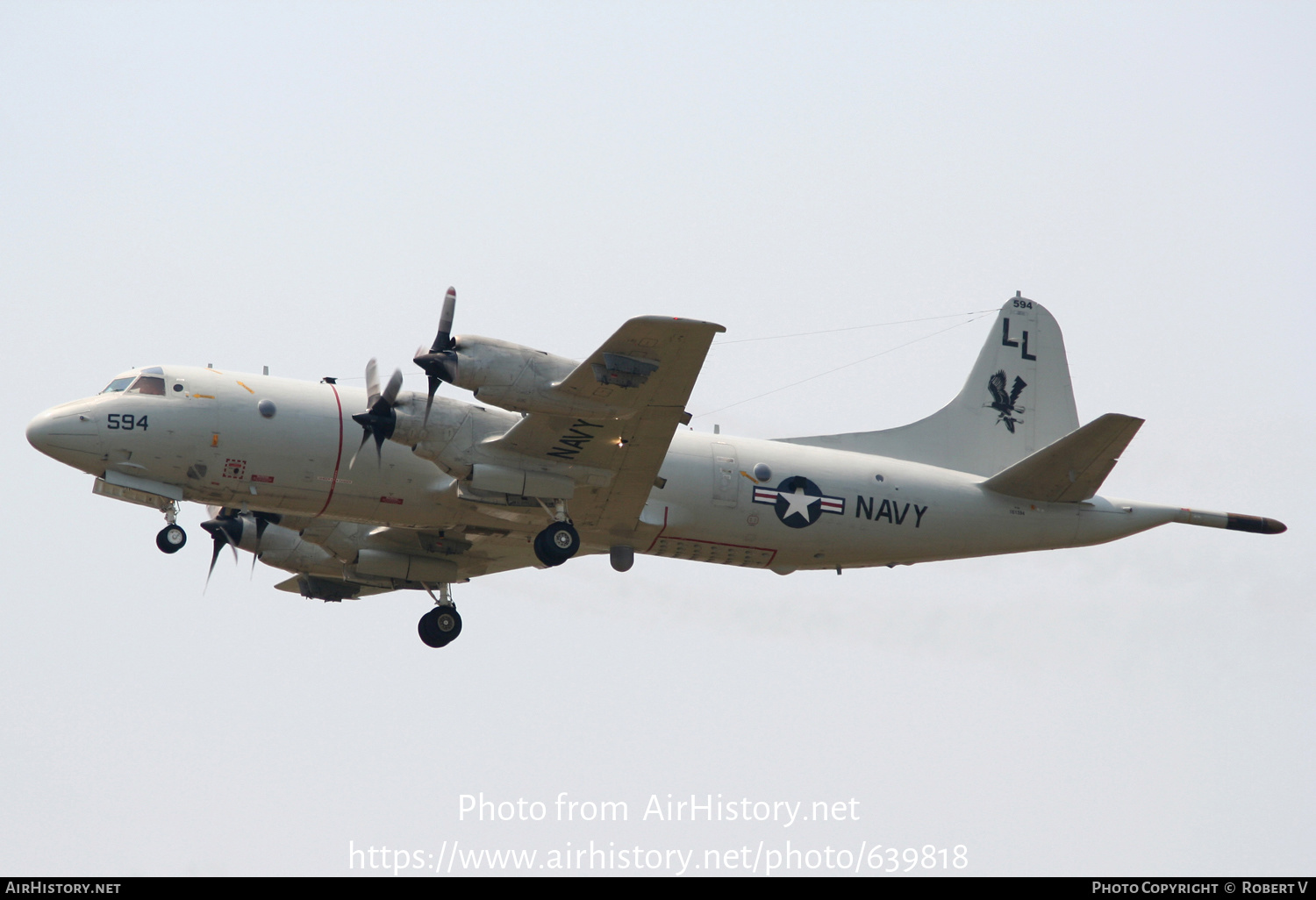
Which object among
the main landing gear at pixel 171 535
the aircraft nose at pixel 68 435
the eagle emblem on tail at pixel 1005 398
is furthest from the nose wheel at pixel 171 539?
the eagle emblem on tail at pixel 1005 398

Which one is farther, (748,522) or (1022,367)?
(1022,367)

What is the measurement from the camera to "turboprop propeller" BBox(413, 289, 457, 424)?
65.8 ft

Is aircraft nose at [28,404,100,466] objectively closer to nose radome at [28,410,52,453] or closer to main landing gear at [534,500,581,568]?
nose radome at [28,410,52,453]

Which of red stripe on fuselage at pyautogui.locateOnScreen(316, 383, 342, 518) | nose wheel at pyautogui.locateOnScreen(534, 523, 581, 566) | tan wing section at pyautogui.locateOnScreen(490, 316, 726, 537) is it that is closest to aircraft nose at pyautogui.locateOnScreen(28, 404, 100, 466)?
red stripe on fuselage at pyautogui.locateOnScreen(316, 383, 342, 518)

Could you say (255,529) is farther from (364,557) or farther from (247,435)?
(247,435)

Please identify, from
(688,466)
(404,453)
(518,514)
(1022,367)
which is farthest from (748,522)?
(1022,367)

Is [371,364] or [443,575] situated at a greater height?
[371,364]

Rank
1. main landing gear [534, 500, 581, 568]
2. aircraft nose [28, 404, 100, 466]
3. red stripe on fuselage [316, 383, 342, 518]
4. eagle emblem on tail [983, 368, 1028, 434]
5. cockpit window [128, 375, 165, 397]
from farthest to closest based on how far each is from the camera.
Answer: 1. eagle emblem on tail [983, 368, 1028, 434]
2. main landing gear [534, 500, 581, 568]
3. red stripe on fuselage [316, 383, 342, 518]
4. cockpit window [128, 375, 165, 397]
5. aircraft nose [28, 404, 100, 466]

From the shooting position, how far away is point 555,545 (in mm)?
21547

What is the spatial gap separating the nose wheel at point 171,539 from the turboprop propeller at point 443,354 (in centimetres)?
454

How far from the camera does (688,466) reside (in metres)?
22.5

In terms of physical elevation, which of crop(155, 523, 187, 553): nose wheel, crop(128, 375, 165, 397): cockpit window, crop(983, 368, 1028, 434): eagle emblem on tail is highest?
crop(983, 368, 1028, 434): eagle emblem on tail

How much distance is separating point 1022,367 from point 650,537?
29.1 feet

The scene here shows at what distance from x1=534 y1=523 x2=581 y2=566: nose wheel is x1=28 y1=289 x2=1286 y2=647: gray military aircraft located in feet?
0.10
